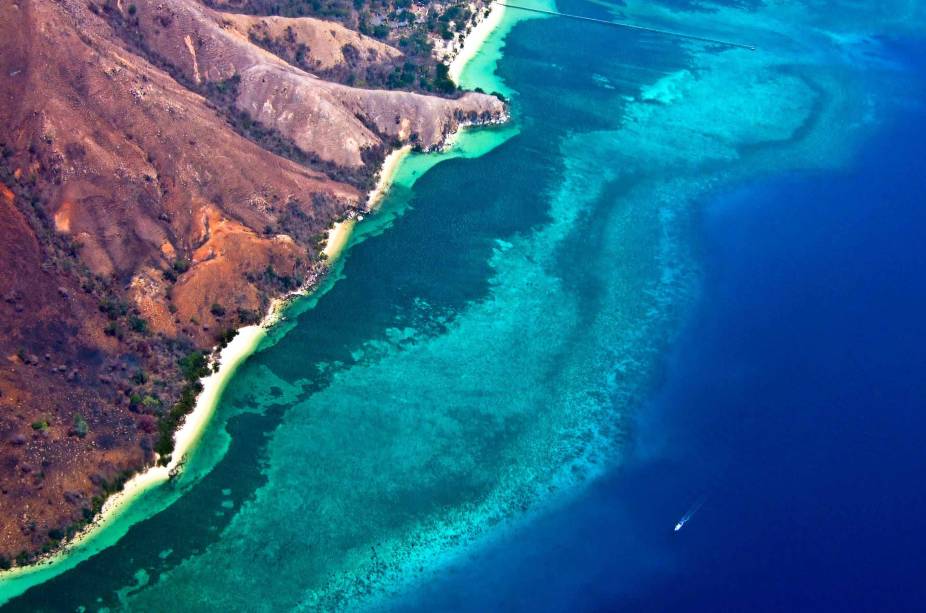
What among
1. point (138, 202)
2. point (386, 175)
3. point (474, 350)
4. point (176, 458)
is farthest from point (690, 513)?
point (138, 202)

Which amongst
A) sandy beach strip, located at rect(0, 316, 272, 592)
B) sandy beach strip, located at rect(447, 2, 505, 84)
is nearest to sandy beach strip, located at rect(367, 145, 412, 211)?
sandy beach strip, located at rect(0, 316, 272, 592)

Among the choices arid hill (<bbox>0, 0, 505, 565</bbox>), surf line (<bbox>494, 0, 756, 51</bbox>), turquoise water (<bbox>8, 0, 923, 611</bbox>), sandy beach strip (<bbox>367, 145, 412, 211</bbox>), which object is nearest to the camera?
turquoise water (<bbox>8, 0, 923, 611</bbox>)

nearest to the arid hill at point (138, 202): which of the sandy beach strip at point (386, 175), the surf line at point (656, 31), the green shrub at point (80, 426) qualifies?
the green shrub at point (80, 426)

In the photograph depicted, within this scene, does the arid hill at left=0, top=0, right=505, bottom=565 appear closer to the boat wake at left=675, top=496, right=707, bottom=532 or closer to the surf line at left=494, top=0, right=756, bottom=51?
the boat wake at left=675, top=496, right=707, bottom=532

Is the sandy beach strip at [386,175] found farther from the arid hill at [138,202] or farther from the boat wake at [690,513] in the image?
the boat wake at [690,513]

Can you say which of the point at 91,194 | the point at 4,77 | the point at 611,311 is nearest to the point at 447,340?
the point at 611,311

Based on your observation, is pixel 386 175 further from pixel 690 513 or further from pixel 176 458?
pixel 690 513
